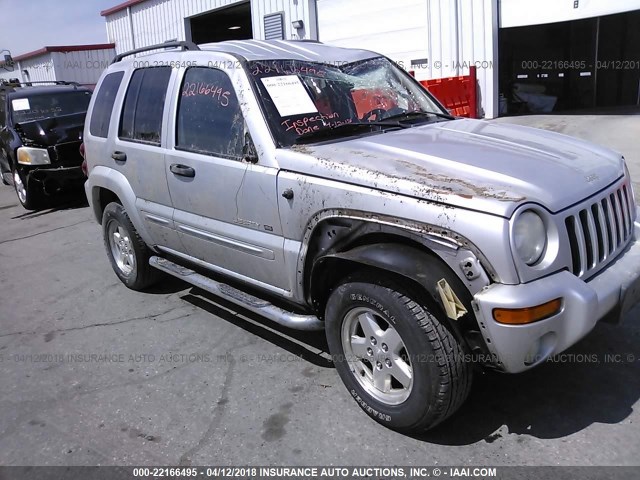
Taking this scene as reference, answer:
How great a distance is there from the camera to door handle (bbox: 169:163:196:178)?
3.90 m

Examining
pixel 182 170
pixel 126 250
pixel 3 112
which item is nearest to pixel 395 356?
pixel 182 170

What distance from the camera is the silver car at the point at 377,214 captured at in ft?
8.19

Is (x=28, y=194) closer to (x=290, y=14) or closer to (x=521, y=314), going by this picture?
(x=521, y=314)

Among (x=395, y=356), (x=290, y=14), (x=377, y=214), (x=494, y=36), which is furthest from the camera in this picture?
(x=290, y=14)

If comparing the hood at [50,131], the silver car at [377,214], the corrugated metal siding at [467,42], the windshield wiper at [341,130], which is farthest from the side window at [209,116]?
the corrugated metal siding at [467,42]

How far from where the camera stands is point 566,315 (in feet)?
8.20

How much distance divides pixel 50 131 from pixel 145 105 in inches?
233

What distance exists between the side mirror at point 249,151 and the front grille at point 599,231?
1758 mm

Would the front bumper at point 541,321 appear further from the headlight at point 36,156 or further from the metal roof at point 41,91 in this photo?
the metal roof at point 41,91

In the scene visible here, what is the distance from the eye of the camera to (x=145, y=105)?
450 cm

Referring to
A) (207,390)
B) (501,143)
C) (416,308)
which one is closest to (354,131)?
(501,143)

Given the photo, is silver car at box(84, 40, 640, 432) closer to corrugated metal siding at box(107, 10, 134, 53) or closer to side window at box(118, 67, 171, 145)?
side window at box(118, 67, 171, 145)

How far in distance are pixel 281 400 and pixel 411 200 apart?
150 cm

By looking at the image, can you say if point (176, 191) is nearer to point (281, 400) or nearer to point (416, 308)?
point (281, 400)
